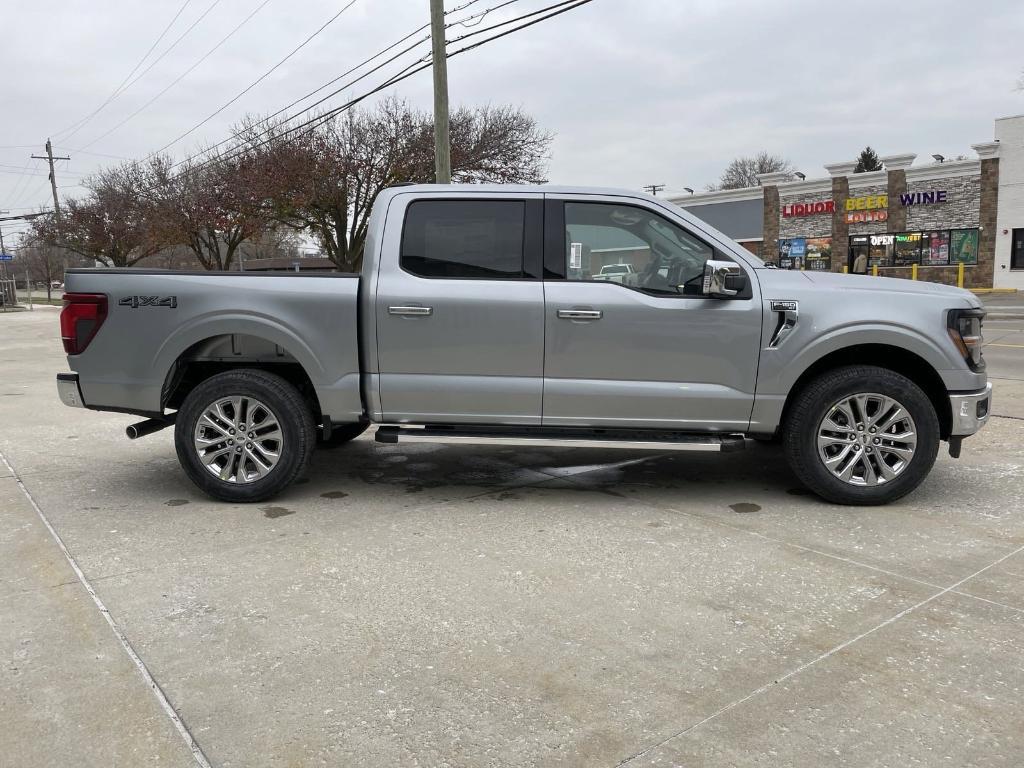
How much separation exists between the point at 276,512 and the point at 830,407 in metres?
3.52

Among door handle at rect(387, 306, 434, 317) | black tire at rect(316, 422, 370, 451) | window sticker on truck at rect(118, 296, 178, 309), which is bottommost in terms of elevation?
black tire at rect(316, 422, 370, 451)

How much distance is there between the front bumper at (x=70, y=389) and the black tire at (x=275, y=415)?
689mm

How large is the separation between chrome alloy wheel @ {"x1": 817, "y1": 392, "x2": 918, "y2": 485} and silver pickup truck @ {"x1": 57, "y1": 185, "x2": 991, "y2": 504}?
0.01 meters

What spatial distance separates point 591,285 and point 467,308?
0.78 meters

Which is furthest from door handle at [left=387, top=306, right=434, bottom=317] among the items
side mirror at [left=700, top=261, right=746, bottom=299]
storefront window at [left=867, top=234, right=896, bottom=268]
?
storefront window at [left=867, top=234, right=896, bottom=268]

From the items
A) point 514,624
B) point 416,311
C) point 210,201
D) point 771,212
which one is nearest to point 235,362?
point 416,311

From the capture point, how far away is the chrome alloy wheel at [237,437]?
5176 millimetres

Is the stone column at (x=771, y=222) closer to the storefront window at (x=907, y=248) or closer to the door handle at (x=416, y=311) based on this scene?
the storefront window at (x=907, y=248)

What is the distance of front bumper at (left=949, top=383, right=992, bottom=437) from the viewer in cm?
490

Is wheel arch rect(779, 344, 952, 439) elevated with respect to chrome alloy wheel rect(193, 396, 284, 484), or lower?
elevated

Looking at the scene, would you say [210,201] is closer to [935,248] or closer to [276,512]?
[276,512]

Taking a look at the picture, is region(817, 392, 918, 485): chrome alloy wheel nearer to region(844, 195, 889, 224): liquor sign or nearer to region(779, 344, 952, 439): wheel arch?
region(779, 344, 952, 439): wheel arch

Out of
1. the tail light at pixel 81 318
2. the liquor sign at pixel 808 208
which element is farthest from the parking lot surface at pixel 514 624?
the liquor sign at pixel 808 208

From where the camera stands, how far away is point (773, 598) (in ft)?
12.1
